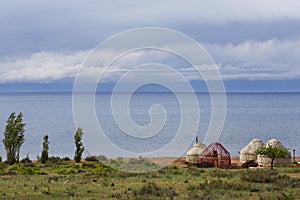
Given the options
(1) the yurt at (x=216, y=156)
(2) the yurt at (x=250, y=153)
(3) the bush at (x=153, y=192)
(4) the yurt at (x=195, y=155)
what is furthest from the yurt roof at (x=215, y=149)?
(3) the bush at (x=153, y=192)

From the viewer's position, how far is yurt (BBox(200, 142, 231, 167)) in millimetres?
34406

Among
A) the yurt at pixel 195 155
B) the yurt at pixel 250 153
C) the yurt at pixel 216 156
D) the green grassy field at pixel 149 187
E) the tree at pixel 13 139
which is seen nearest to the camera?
the green grassy field at pixel 149 187

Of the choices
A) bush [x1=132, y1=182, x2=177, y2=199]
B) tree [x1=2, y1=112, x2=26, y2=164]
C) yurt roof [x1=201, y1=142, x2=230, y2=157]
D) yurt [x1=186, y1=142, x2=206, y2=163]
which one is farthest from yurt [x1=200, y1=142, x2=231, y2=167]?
bush [x1=132, y1=182, x2=177, y2=199]

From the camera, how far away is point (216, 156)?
34656 mm

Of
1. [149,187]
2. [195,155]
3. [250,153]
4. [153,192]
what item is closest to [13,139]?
[195,155]

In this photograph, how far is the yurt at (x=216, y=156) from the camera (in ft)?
113

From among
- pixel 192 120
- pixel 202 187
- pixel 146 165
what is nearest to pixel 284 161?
pixel 146 165

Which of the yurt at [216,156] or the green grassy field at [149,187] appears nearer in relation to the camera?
the green grassy field at [149,187]

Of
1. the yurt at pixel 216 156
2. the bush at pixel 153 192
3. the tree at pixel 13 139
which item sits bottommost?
the bush at pixel 153 192

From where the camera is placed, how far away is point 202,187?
18.1 meters

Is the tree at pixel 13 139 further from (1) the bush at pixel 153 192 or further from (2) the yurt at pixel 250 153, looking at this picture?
(1) the bush at pixel 153 192

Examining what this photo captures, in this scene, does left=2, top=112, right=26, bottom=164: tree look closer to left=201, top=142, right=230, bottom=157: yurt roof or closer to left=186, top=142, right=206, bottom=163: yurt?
left=186, top=142, right=206, bottom=163: yurt

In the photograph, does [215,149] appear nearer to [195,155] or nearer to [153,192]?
[195,155]

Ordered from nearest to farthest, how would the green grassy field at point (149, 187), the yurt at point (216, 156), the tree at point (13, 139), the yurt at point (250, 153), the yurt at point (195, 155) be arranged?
the green grassy field at point (149, 187) → the yurt at point (216, 156) → the tree at point (13, 139) → the yurt at point (250, 153) → the yurt at point (195, 155)
